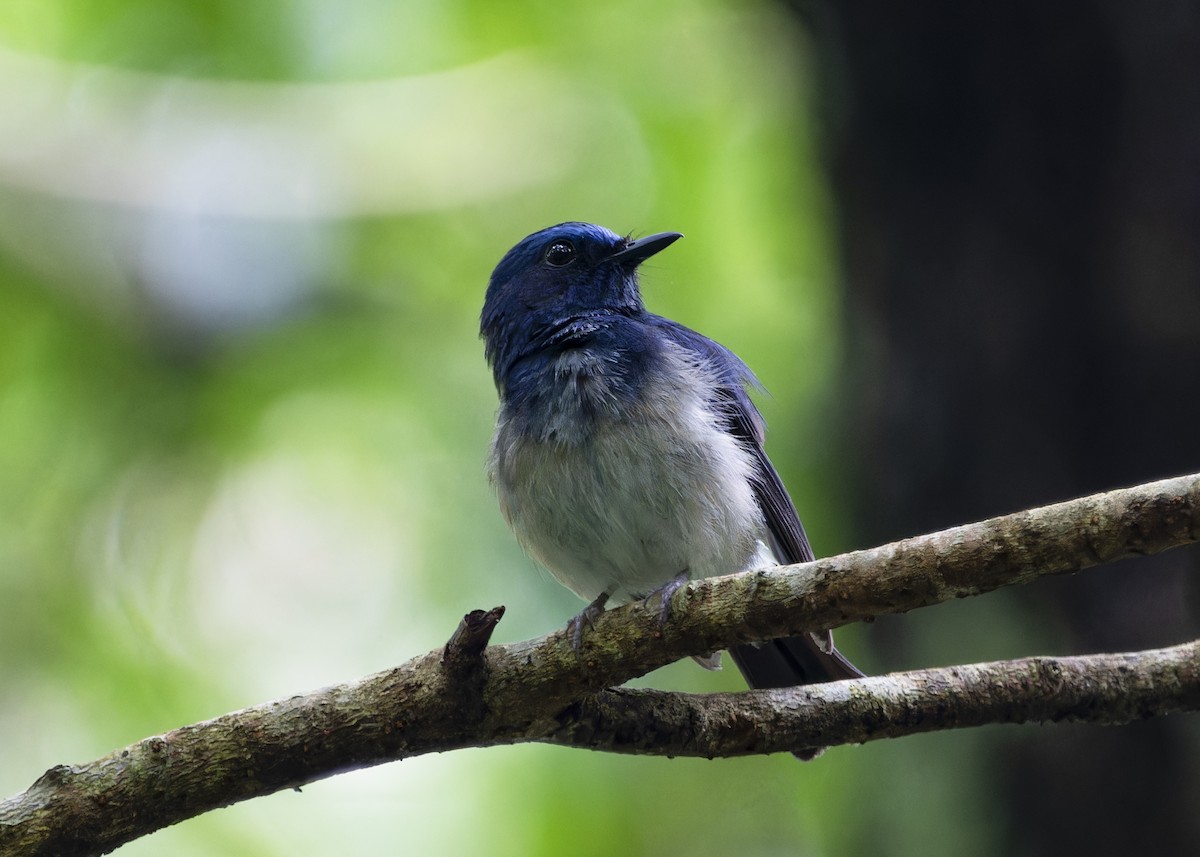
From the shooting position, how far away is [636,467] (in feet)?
15.0

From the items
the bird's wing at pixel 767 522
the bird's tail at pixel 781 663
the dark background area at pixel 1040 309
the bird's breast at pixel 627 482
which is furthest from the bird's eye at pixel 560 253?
the bird's tail at pixel 781 663

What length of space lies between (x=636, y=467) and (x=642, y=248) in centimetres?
133

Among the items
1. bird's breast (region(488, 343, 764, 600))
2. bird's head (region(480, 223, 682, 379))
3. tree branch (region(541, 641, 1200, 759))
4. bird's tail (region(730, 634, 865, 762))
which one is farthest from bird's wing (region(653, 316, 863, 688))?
tree branch (region(541, 641, 1200, 759))

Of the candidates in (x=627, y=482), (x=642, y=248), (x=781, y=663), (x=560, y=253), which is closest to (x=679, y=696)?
(x=627, y=482)

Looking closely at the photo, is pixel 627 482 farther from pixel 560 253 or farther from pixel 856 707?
pixel 560 253

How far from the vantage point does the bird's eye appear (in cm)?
575

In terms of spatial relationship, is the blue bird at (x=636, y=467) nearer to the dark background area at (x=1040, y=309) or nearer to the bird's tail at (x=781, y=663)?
the bird's tail at (x=781, y=663)

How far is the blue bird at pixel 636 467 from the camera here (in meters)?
4.61

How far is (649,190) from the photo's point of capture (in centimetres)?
859

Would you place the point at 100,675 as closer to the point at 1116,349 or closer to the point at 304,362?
the point at 304,362

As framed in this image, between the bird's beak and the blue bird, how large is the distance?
13 mm

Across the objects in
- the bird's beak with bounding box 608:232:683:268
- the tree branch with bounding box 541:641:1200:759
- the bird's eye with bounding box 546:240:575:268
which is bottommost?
the tree branch with bounding box 541:641:1200:759

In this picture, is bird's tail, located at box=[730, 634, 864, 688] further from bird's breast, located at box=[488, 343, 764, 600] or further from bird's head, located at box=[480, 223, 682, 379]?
bird's head, located at box=[480, 223, 682, 379]

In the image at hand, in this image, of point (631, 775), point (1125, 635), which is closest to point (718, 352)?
point (1125, 635)
